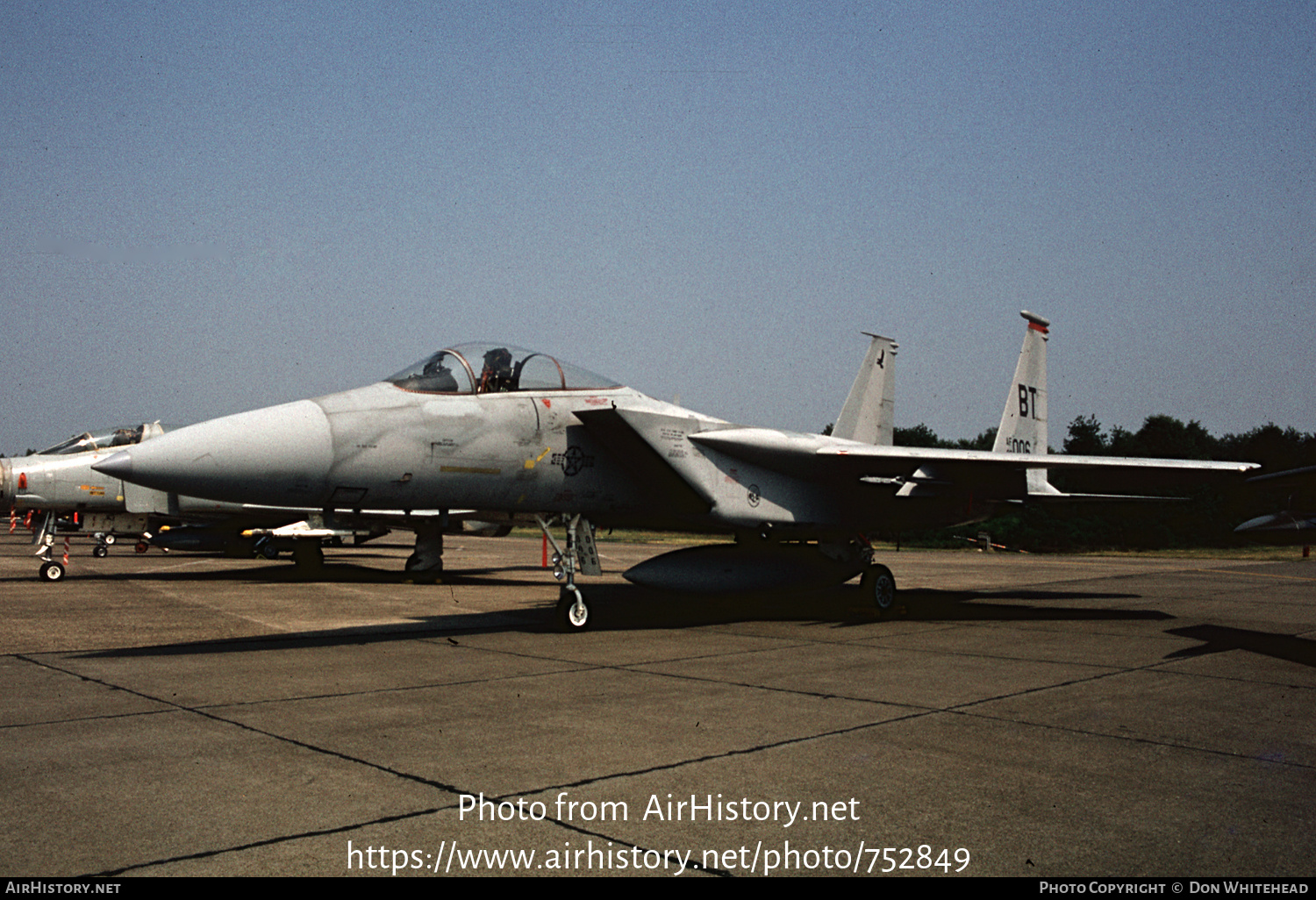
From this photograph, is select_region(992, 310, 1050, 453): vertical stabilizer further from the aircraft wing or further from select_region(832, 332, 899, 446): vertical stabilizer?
the aircraft wing

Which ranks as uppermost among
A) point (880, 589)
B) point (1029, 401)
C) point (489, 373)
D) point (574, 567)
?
point (1029, 401)

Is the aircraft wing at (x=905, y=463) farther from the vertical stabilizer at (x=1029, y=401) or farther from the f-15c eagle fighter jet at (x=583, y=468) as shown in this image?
the vertical stabilizer at (x=1029, y=401)

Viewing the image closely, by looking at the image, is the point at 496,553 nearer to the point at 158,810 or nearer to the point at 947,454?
the point at 947,454

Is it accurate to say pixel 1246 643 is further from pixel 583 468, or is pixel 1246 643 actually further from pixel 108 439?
pixel 108 439

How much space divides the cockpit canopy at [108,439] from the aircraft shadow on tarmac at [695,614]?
7799 millimetres

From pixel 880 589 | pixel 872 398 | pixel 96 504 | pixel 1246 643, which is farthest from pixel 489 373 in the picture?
pixel 96 504

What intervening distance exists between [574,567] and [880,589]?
421cm

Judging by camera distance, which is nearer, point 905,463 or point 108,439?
point 905,463

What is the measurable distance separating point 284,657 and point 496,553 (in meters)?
23.0

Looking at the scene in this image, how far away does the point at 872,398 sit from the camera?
51.6ft

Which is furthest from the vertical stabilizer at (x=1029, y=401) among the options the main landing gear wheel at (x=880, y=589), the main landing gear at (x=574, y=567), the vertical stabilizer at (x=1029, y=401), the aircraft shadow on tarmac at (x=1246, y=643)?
the main landing gear at (x=574, y=567)

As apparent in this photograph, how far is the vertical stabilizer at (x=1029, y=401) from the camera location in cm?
1474

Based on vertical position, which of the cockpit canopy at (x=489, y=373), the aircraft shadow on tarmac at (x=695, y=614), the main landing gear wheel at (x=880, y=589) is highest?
the cockpit canopy at (x=489, y=373)

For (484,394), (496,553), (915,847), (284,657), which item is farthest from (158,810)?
(496,553)
